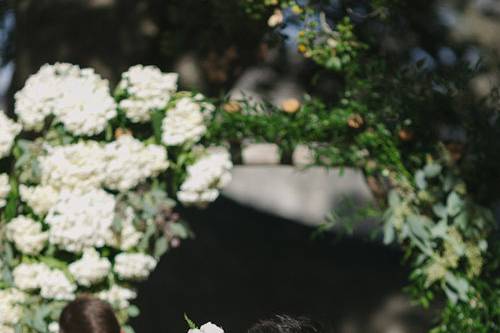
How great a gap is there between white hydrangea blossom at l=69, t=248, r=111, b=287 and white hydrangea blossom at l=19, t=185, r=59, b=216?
28 cm

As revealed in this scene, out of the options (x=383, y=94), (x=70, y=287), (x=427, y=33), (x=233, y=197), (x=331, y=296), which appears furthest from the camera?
(x=233, y=197)

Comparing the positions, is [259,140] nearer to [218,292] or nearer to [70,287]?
[70,287]

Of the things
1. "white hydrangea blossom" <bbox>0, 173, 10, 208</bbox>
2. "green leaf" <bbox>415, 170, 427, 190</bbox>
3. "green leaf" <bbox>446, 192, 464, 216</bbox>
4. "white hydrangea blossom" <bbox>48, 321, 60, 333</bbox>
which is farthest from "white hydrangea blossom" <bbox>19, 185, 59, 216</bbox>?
"green leaf" <bbox>446, 192, 464, 216</bbox>

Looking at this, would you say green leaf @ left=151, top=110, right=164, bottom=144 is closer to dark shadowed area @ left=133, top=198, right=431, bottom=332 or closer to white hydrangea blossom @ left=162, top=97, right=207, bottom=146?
white hydrangea blossom @ left=162, top=97, right=207, bottom=146

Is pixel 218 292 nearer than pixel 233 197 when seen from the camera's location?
Yes

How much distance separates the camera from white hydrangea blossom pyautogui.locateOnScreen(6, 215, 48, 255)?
396 cm

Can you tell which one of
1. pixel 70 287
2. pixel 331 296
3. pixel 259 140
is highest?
pixel 259 140

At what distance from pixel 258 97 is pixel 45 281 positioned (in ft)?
13.8

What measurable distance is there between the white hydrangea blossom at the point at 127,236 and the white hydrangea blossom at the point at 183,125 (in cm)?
40

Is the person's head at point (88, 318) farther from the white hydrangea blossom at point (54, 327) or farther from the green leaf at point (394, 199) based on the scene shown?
the green leaf at point (394, 199)

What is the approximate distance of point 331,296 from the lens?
8172 millimetres

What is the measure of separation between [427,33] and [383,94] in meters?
1.39

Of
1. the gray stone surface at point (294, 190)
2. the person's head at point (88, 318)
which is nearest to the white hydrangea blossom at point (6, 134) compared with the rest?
the person's head at point (88, 318)

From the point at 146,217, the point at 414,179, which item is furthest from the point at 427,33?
the point at 146,217
